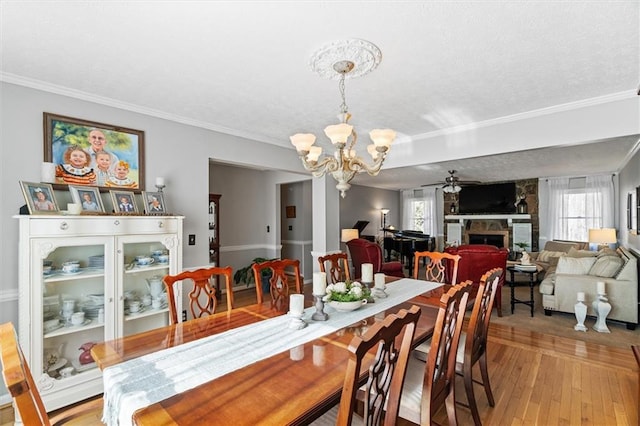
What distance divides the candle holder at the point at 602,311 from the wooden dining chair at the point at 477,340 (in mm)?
2557

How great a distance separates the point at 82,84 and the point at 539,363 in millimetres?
4669

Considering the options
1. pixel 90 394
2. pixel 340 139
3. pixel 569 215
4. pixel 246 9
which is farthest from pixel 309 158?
pixel 569 215

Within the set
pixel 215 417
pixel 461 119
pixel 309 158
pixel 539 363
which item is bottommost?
pixel 539 363

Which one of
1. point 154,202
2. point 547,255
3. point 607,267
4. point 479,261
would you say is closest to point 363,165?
point 154,202

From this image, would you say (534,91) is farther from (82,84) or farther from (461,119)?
(82,84)

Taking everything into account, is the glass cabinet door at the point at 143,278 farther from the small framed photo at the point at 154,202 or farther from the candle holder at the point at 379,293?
the candle holder at the point at 379,293

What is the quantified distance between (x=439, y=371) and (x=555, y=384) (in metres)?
1.70

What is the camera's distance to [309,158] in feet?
7.59

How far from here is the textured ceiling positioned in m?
1.62

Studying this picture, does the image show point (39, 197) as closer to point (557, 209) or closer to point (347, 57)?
point (347, 57)

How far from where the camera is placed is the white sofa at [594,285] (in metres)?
3.72

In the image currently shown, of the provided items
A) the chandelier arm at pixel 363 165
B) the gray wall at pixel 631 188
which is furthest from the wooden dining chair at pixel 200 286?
the gray wall at pixel 631 188

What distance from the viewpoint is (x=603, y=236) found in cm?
577

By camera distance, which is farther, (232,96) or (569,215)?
(569,215)
